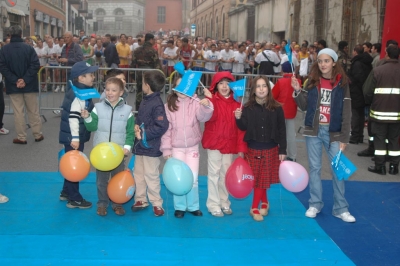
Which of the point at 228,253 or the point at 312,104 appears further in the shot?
the point at 312,104

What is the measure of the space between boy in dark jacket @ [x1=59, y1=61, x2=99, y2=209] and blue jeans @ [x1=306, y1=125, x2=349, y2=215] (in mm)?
2680

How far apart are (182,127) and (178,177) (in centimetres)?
64

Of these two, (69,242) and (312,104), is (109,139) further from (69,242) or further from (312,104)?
(312,104)

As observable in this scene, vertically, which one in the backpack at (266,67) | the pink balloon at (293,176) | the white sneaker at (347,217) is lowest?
the white sneaker at (347,217)

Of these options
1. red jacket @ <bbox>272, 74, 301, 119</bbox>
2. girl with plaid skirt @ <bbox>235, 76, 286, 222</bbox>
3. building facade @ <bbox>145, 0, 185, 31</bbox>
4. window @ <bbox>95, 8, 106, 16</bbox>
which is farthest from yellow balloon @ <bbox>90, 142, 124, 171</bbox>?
building facade @ <bbox>145, 0, 185, 31</bbox>

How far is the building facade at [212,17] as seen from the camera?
49.5m

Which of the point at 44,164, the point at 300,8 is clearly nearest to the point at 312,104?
the point at 44,164

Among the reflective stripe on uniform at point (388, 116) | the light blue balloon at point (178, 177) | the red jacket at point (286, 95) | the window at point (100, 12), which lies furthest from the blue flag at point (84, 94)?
the window at point (100, 12)

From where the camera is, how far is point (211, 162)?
5773 mm

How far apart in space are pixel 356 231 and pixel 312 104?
1.53 m

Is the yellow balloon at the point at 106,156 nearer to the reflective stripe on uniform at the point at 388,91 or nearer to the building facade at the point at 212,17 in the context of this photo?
the reflective stripe on uniform at the point at 388,91

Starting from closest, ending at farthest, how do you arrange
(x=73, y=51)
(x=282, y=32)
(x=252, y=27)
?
(x=73, y=51)
(x=282, y=32)
(x=252, y=27)

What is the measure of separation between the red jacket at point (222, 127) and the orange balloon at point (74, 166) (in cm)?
139

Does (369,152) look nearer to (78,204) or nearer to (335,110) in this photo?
(335,110)
